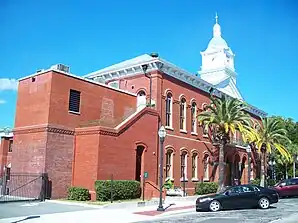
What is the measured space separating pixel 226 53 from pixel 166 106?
27.1 m

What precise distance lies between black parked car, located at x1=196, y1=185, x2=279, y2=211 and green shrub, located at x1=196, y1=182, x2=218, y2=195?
1110cm

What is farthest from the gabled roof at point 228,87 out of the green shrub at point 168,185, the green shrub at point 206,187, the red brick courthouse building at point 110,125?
the green shrub at point 168,185

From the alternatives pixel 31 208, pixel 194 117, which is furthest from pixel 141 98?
pixel 31 208

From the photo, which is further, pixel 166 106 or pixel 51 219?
pixel 166 106

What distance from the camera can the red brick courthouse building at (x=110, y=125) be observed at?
74.0 feet

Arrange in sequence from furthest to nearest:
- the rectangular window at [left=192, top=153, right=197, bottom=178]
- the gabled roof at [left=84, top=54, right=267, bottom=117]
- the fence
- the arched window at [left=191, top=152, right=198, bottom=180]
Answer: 1. the rectangular window at [left=192, top=153, right=197, bottom=178]
2. the arched window at [left=191, top=152, right=198, bottom=180]
3. the gabled roof at [left=84, top=54, right=267, bottom=117]
4. the fence

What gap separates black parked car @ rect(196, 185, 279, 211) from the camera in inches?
757

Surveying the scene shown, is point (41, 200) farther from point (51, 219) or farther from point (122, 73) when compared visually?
point (122, 73)

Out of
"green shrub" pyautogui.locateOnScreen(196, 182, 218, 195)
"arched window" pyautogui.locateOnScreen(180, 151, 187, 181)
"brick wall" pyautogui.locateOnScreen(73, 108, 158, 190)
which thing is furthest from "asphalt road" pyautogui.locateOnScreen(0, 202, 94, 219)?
"green shrub" pyautogui.locateOnScreen(196, 182, 218, 195)

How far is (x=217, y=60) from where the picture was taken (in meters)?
52.4

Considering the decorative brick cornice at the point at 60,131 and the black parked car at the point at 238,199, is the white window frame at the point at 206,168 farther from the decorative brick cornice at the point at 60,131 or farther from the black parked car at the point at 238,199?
the decorative brick cornice at the point at 60,131

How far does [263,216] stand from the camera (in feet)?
53.7

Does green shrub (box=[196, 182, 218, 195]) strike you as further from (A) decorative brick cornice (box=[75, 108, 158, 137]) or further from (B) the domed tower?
(B) the domed tower

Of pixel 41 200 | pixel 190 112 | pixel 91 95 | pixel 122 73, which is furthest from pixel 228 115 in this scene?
pixel 41 200
